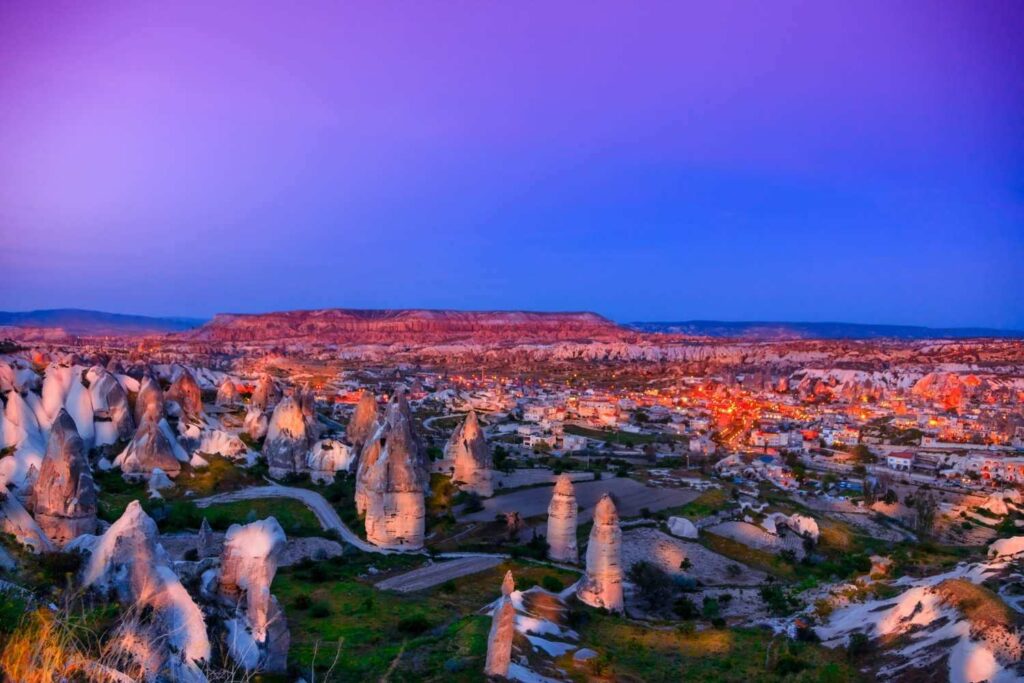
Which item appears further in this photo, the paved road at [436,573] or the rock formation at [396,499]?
the rock formation at [396,499]

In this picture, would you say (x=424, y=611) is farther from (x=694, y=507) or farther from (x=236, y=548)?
(x=694, y=507)

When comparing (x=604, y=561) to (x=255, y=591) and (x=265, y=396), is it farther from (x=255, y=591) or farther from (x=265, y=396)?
(x=265, y=396)

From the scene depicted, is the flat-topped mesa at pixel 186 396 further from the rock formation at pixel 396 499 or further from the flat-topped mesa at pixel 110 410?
the rock formation at pixel 396 499

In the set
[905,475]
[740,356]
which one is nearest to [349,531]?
[905,475]

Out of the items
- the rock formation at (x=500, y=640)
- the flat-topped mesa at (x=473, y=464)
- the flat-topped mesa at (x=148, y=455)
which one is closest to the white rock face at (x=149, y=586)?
the rock formation at (x=500, y=640)

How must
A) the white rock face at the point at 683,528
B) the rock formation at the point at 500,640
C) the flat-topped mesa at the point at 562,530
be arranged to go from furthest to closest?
the white rock face at the point at 683,528 < the flat-topped mesa at the point at 562,530 < the rock formation at the point at 500,640

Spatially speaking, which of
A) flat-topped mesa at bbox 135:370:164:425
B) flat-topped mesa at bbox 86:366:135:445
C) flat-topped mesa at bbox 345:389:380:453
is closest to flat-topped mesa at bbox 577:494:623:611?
flat-topped mesa at bbox 345:389:380:453

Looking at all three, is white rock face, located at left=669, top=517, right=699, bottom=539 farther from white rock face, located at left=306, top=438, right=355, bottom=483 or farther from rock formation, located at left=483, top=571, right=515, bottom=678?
rock formation, located at left=483, top=571, right=515, bottom=678
